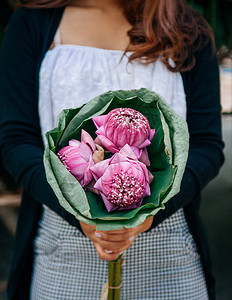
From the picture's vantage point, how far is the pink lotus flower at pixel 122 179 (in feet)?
2.27

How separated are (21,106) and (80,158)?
1.56 ft

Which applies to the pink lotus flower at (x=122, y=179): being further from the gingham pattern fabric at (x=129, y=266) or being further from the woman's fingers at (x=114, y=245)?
the gingham pattern fabric at (x=129, y=266)

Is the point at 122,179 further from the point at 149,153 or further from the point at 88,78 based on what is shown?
the point at 88,78

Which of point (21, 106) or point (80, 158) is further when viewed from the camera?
point (21, 106)

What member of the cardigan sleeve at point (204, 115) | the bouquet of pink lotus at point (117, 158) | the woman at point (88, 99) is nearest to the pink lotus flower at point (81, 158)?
the bouquet of pink lotus at point (117, 158)

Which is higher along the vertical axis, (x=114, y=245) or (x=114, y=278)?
(x=114, y=245)

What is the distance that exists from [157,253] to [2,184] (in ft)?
8.76

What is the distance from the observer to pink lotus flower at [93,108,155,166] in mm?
727

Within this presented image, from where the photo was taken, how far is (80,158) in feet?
2.41

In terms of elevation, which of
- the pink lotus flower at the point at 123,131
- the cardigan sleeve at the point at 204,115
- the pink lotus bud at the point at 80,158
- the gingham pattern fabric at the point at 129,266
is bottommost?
the gingham pattern fabric at the point at 129,266

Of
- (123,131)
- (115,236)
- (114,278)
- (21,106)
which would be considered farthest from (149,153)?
(21,106)

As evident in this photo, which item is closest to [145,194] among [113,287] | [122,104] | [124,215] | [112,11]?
[124,215]

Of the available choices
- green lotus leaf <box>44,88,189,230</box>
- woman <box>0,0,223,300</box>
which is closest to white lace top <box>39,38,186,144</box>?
woman <box>0,0,223,300</box>

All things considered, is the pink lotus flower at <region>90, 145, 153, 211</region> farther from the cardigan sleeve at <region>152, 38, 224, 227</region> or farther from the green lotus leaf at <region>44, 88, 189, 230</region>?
the cardigan sleeve at <region>152, 38, 224, 227</region>
